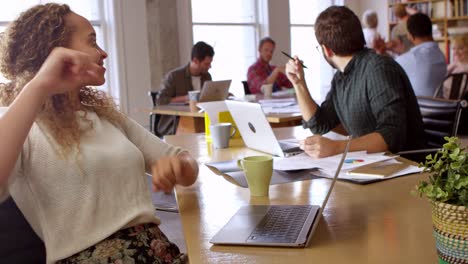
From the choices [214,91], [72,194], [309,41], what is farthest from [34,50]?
[309,41]

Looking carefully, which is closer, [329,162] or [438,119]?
[329,162]

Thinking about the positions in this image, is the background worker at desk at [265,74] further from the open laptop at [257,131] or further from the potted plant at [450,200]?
the potted plant at [450,200]

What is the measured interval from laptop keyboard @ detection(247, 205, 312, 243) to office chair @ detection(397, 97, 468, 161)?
1145 millimetres

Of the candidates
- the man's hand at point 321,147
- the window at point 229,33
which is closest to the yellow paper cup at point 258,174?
the man's hand at point 321,147

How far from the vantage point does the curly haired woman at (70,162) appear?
111 cm

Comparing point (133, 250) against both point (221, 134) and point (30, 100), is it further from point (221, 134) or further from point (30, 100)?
point (221, 134)

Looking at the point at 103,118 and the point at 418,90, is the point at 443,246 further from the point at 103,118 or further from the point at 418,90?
the point at 418,90

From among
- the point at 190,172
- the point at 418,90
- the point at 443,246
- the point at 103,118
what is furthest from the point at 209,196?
the point at 418,90

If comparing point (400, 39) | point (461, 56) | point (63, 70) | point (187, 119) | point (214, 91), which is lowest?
point (187, 119)

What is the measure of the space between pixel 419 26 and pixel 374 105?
8.70 ft

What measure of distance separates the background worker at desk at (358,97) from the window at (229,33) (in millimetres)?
4259

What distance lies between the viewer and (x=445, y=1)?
24.1 ft

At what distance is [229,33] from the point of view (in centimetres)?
705

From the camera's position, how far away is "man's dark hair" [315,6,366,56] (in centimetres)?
225
